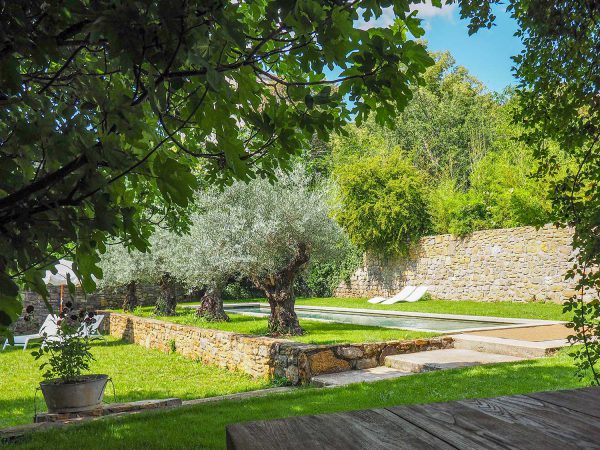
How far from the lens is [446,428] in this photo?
1159 millimetres

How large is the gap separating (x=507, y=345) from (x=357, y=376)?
2.40 meters

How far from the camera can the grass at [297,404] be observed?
172 inches

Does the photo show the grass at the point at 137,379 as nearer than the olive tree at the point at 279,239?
Yes

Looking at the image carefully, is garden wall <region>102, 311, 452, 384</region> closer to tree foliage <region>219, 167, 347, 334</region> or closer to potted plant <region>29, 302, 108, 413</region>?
tree foliage <region>219, 167, 347, 334</region>

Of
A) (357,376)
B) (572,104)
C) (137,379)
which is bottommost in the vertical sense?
(137,379)

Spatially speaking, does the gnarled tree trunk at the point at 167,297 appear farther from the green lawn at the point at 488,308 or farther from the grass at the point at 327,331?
the green lawn at the point at 488,308

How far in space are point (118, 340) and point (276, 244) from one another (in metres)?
6.62

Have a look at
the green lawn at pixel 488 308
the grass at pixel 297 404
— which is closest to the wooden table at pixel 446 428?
the grass at pixel 297 404

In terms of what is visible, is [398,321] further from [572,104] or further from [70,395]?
[572,104]

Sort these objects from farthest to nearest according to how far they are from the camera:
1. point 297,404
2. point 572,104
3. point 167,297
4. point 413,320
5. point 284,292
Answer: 1. point 167,297
2. point 413,320
3. point 284,292
4. point 297,404
5. point 572,104

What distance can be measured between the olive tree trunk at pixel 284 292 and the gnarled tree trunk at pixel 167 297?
5.73 meters

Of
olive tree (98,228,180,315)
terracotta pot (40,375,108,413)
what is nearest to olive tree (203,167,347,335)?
olive tree (98,228,180,315)

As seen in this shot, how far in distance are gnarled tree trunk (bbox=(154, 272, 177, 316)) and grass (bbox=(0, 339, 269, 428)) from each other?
135 inches

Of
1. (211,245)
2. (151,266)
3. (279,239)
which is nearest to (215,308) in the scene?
(151,266)
